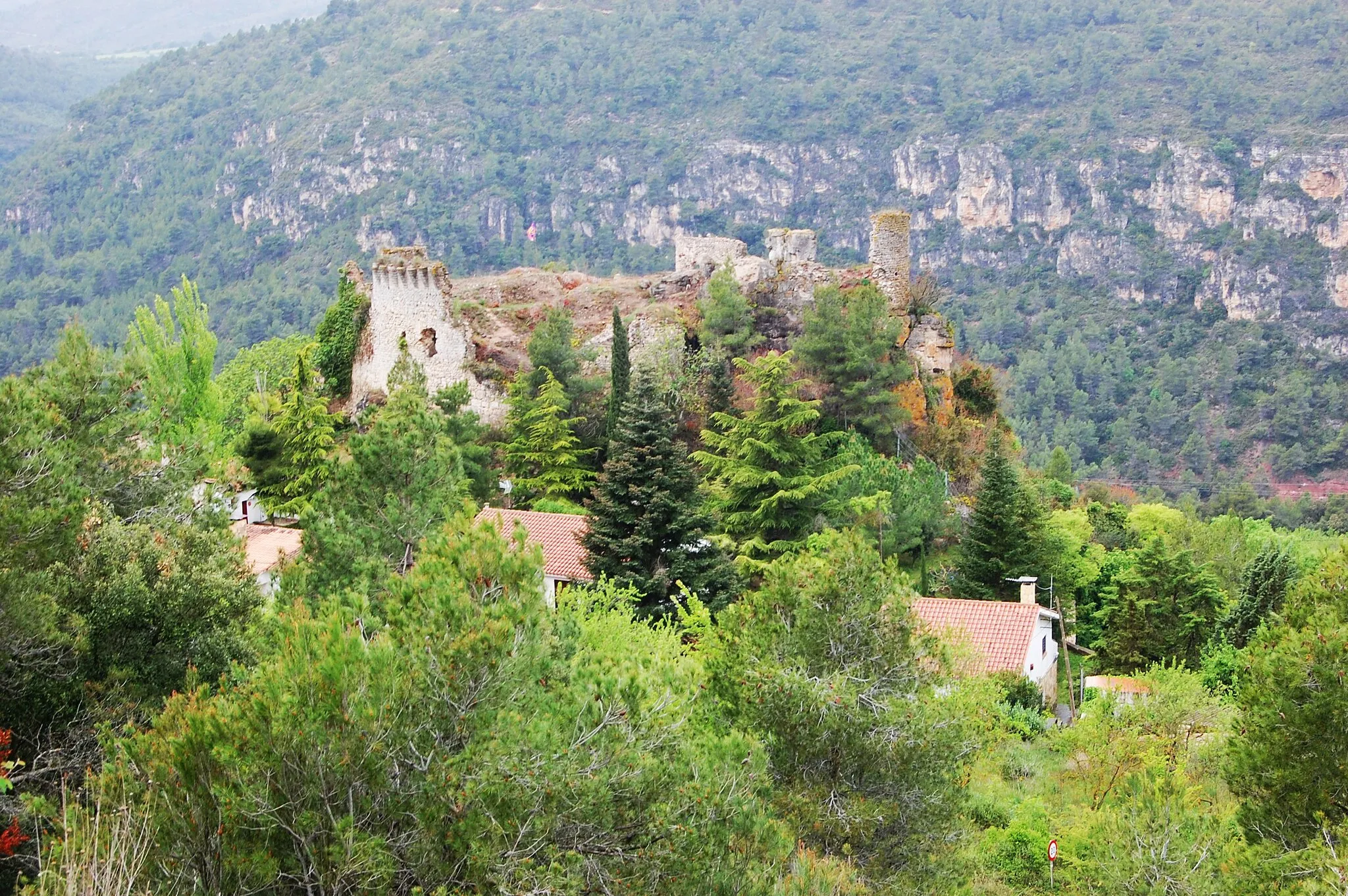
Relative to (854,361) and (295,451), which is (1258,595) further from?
(295,451)

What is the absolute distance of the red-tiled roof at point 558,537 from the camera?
2762cm

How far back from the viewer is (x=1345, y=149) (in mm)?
116125

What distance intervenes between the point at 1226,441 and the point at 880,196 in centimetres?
5121

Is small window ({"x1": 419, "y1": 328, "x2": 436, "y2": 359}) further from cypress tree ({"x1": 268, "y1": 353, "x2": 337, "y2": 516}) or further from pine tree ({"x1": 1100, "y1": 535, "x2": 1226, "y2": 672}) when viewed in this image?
pine tree ({"x1": 1100, "y1": 535, "x2": 1226, "y2": 672})

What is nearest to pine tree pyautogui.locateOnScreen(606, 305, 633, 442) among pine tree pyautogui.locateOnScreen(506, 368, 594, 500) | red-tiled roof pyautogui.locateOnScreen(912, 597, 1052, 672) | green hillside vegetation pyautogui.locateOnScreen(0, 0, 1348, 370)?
pine tree pyautogui.locateOnScreen(506, 368, 594, 500)

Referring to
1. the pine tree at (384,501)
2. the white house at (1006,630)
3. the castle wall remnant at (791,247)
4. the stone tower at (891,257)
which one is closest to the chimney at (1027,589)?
the white house at (1006,630)

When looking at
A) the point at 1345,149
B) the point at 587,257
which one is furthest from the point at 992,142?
the point at 587,257

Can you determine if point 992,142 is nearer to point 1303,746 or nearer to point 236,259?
point 236,259

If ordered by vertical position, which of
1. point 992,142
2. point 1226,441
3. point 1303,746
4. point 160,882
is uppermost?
point 992,142

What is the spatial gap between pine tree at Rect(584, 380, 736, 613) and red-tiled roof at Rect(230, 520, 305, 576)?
21.0ft

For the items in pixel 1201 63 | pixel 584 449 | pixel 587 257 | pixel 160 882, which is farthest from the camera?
pixel 1201 63

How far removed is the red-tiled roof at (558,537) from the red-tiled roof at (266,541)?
13.3 ft

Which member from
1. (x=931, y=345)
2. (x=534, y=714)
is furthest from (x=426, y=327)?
(x=534, y=714)

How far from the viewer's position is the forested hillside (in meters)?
97.8
